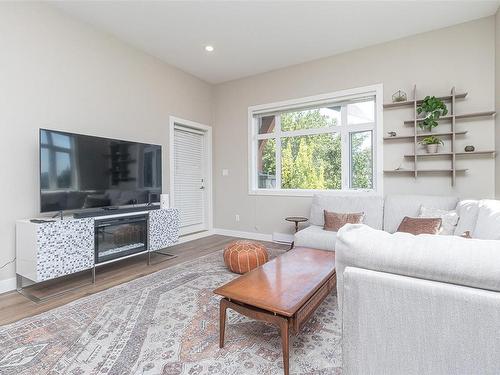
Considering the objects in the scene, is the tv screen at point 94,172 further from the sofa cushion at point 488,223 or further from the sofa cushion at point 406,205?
the sofa cushion at point 488,223

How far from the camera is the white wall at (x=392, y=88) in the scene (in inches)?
130

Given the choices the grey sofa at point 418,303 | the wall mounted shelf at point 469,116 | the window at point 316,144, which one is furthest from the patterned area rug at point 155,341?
the wall mounted shelf at point 469,116

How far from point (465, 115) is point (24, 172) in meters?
5.00

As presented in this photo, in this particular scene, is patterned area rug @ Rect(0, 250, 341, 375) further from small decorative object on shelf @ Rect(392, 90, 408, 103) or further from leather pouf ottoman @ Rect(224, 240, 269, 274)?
small decorative object on shelf @ Rect(392, 90, 408, 103)

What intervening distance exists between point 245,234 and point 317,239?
209 cm

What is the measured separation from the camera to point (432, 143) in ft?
11.3

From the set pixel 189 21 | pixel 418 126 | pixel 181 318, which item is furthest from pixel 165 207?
pixel 418 126

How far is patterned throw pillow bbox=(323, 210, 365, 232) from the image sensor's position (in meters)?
3.38

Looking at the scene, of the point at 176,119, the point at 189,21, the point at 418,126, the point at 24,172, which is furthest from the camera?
the point at 176,119

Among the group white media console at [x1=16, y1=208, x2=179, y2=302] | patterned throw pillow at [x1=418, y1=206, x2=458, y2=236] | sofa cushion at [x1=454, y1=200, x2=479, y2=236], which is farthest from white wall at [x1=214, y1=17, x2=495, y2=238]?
white media console at [x1=16, y1=208, x2=179, y2=302]

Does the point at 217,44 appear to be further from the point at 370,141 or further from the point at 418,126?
the point at 418,126

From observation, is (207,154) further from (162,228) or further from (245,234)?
(162,228)

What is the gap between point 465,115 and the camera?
3301mm

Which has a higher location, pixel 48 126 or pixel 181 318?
pixel 48 126
